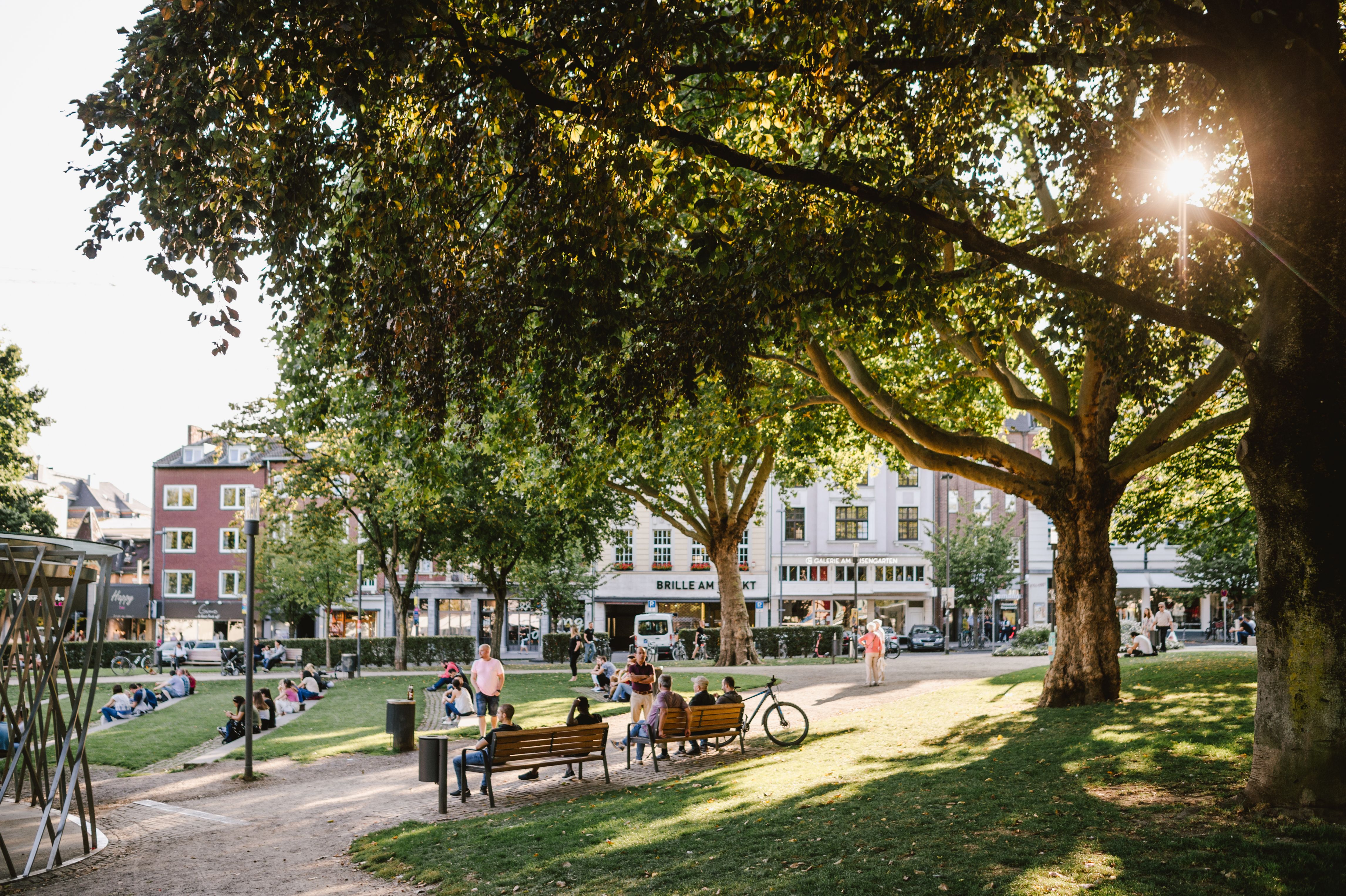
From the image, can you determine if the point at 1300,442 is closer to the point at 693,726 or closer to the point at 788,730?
the point at 693,726

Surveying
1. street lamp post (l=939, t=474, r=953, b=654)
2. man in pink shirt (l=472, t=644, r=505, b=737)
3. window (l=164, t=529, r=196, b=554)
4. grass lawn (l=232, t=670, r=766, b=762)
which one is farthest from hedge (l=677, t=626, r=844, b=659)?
window (l=164, t=529, r=196, b=554)

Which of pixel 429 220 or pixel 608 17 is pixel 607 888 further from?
pixel 608 17


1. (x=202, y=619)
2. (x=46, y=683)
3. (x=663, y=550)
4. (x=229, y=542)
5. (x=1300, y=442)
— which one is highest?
(x=1300, y=442)

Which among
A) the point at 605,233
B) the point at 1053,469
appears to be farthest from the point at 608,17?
the point at 1053,469

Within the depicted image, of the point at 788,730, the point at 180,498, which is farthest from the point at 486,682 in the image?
the point at 180,498

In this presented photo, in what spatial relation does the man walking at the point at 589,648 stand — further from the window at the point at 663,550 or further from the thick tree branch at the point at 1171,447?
the thick tree branch at the point at 1171,447

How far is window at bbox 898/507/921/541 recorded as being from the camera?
60.7 meters

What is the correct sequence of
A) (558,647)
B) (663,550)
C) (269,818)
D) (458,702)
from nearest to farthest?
(269,818) → (458,702) → (558,647) → (663,550)

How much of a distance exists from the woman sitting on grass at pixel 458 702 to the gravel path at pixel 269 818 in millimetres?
2974

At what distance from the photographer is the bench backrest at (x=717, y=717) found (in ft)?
47.9

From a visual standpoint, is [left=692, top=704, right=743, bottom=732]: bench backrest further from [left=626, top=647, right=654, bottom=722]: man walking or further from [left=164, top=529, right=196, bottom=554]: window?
[left=164, top=529, right=196, bottom=554]: window

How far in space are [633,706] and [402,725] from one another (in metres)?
4.12

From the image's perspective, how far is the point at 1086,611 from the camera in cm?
1546

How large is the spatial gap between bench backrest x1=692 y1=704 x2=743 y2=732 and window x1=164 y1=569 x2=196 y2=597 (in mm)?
57443
